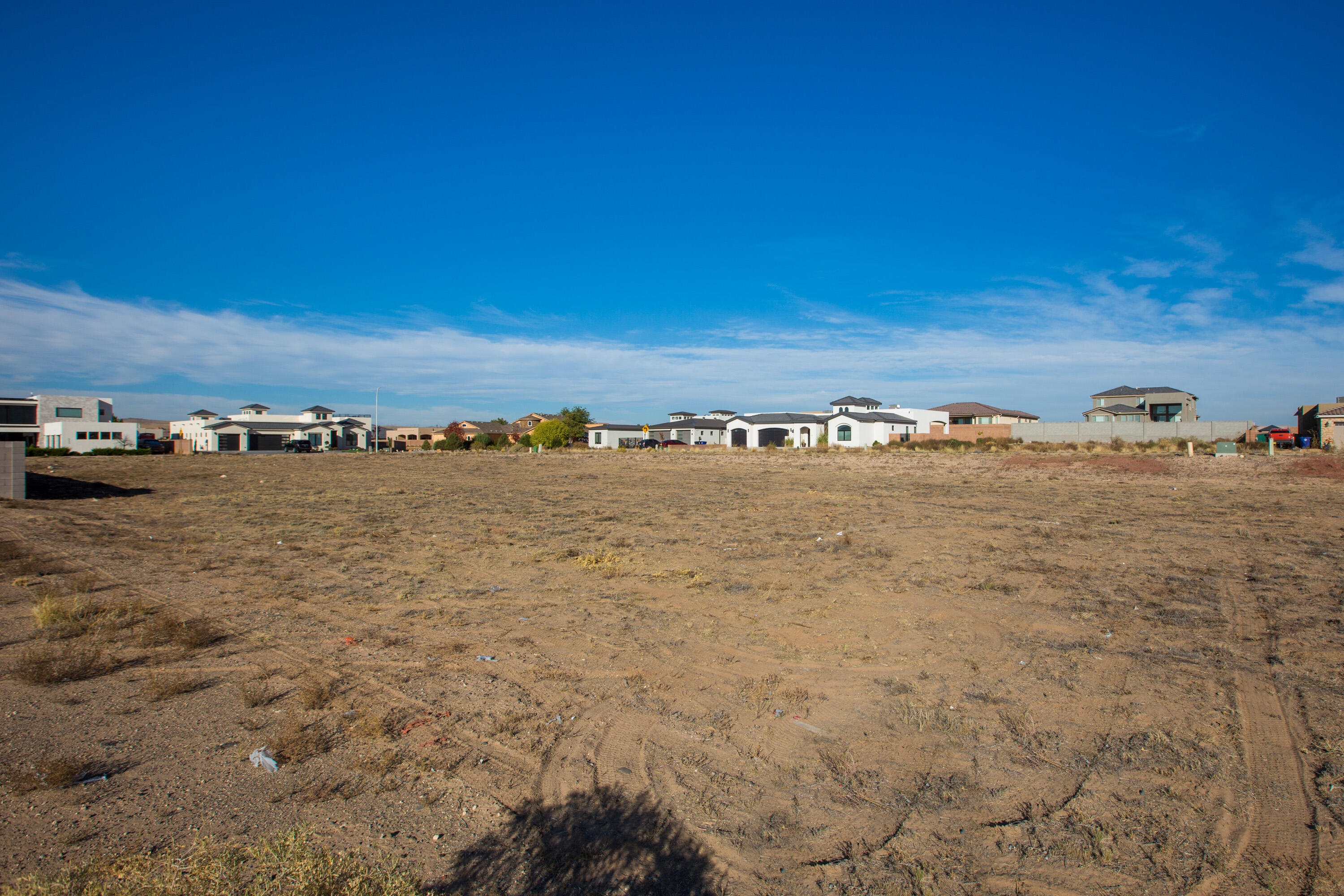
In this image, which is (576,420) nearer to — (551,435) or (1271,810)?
(551,435)

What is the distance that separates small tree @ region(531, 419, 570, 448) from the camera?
74688mm

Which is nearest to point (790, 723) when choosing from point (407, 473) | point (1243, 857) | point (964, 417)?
point (1243, 857)

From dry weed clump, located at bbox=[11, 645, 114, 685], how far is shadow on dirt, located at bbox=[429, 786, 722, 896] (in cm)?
443

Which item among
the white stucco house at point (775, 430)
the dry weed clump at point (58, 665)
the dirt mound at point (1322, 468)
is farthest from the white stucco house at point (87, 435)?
the dirt mound at point (1322, 468)

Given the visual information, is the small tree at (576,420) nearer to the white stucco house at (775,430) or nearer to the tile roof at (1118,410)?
the white stucco house at (775,430)

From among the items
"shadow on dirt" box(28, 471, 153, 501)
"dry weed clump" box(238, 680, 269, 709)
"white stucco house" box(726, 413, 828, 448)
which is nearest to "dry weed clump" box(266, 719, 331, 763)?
"dry weed clump" box(238, 680, 269, 709)

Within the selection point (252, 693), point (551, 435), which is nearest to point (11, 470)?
point (252, 693)

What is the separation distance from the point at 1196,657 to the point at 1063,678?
64.4 inches

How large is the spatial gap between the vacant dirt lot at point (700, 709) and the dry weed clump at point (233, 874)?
0.16 m

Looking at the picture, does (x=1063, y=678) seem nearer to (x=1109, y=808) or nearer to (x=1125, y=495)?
(x=1109, y=808)

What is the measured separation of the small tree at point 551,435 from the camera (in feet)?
245

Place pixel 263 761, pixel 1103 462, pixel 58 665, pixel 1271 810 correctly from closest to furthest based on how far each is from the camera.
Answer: pixel 1271 810 → pixel 263 761 → pixel 58 665 → pixel 1103 462

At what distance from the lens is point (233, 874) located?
3.11 m

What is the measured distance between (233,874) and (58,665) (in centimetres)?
403
